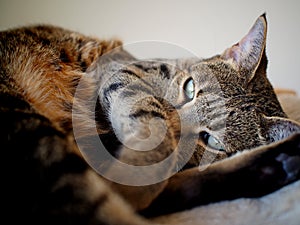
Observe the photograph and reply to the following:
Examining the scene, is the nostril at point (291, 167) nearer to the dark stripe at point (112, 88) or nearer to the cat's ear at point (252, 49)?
the cat's ear at point (252, 49)

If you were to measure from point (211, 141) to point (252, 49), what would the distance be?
311mm

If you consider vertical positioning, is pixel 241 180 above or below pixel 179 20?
below

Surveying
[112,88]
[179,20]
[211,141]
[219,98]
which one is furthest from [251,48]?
[179,20]

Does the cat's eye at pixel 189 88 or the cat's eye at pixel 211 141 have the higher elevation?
the cat's eye at pixel 189 88

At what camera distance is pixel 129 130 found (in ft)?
2.63

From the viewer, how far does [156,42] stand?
63.2 inches

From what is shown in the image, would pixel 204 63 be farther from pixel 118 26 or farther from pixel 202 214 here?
pixel 118 26

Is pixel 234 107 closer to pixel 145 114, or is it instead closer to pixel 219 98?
pixel 219 98

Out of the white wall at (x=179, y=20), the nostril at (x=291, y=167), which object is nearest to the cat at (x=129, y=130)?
the nostril at (x=291, y=167)

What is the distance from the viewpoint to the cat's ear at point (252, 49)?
0.98m

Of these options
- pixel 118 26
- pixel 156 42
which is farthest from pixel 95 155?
pixel 118 26

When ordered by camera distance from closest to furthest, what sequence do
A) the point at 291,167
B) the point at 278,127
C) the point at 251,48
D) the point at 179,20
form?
the point at 291,167, the point at 278,127, the point at 251,48, the point at 179,20

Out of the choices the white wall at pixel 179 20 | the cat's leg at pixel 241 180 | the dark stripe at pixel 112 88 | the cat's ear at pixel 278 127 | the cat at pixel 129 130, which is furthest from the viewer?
the white wall at pixel 179 20

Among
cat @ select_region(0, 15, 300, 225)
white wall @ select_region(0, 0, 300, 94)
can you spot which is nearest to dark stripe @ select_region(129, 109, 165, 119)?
cat @ select_region(0, 15, 300, 225)
